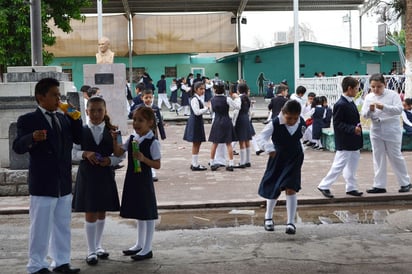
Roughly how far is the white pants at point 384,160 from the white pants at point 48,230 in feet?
17.1

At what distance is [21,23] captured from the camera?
18.3 m

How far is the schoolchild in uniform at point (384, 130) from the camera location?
9281 millimetres

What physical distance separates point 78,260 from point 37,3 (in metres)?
5.77

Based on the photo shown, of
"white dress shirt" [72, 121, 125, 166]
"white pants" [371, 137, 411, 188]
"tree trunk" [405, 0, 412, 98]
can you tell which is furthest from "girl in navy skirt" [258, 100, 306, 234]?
"tree trunk" [405, 0, 412, 98]

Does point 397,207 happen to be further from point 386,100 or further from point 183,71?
point 183,71

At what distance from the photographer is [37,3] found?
10656 millimetres

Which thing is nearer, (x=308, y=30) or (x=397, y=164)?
(x=397, y=164)

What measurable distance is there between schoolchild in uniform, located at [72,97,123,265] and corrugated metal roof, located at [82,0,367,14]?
1140 inches

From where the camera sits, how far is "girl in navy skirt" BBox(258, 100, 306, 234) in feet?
24.0

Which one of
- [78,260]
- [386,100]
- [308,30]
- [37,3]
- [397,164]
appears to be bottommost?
[78,260]

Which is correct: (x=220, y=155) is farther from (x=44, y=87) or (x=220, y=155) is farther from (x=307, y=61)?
(x=307, y=61)

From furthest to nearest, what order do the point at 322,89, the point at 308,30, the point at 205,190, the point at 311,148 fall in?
the point at 308,30, the point at 322,89, the point at 311,148, the point at 205,190

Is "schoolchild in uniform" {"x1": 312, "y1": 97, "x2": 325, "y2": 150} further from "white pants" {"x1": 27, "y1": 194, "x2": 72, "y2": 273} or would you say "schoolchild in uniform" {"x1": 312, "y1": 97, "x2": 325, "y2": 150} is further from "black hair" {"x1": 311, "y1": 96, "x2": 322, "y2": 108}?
"white pants" {"x1": 27, "y1": 194, "x2": 72, "y2": 273}

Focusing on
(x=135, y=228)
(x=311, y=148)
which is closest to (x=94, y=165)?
(x=135, y=228)
